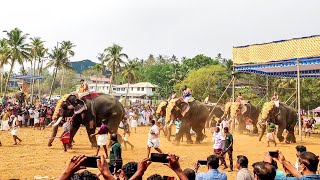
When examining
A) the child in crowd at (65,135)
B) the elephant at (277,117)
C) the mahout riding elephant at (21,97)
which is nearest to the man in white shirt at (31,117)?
the mahout riding elephant at (21,97)

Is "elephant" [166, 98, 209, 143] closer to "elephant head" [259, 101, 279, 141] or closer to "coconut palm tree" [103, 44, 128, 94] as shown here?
"elephant head" [259, 101, 279, 141]

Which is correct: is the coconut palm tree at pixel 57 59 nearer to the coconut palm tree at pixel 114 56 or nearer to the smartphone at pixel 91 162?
the coconut palm tree at pixel 114 56

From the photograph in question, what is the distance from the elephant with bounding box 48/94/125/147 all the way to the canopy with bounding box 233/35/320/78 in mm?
8892

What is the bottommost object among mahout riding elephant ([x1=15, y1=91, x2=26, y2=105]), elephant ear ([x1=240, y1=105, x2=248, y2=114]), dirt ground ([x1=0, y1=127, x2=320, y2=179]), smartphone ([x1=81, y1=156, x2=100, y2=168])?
dirt ground ([x1=0, y1=127, x2=320, y2=179])

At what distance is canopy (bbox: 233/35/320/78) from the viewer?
751 inches

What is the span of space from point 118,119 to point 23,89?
2511 centimetres

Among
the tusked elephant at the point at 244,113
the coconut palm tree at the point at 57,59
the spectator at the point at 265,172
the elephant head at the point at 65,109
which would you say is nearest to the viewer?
the spectator at the point at 265,172

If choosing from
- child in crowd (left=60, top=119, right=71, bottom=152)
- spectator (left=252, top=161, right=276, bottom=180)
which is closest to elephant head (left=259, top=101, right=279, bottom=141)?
child in crowd (left=60, top=119, right=71, bottom=152)

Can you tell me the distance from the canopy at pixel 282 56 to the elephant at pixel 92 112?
8.89 metres

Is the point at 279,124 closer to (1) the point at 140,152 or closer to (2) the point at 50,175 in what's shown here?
(1) the point at 140,152

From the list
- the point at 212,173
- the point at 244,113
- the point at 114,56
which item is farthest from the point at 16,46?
the point at 212,173

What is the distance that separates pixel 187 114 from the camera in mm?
19109

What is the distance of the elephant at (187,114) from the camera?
18.5m

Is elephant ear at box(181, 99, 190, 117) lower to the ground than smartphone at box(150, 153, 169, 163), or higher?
higher
